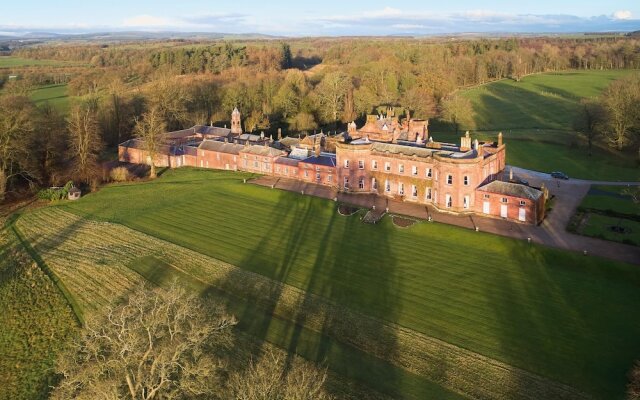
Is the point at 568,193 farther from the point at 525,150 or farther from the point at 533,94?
the point at 533,94

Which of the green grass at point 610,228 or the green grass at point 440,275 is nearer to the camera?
the green grass at point 440,275

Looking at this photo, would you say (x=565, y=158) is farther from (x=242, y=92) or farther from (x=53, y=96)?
(x=53, y=96)

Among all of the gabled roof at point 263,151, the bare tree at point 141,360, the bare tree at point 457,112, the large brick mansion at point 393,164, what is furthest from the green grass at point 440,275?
the bare tree at point 457,112

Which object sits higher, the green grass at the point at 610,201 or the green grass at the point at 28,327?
the green grass at the point at 610,201

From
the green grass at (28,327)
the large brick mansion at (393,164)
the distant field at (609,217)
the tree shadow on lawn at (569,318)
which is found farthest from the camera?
the large brick mansion at (393,164)

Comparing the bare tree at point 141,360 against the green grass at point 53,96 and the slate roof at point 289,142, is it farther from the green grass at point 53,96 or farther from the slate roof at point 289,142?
the green grass at point 53,96

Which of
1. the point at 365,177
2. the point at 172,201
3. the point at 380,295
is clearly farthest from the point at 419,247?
the point at 172,201
